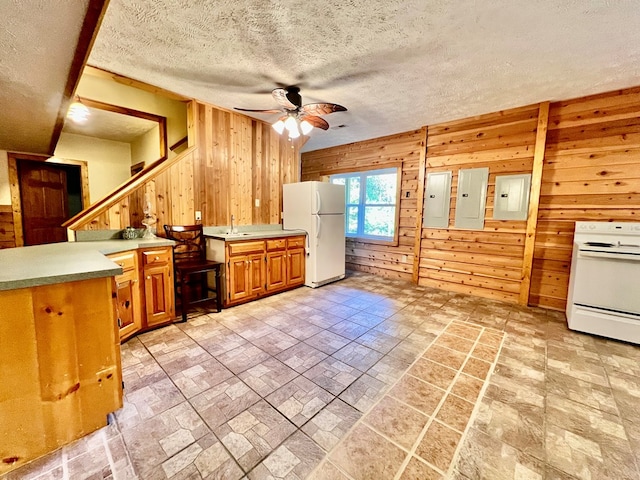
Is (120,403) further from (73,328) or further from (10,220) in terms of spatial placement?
(10,220)

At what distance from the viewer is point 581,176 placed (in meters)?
3.03

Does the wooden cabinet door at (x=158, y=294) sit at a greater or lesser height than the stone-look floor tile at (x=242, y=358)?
greater

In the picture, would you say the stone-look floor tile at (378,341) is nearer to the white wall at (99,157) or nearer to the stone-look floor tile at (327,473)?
the stone-look floor tile at (327,473)

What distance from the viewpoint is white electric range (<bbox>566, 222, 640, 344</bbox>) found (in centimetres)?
241

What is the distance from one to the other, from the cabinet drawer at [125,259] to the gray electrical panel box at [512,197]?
4330 mm

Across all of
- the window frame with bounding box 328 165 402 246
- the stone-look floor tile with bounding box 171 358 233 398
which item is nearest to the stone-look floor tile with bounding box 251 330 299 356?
the stone-look floor tile with bounding box 171 358 233 398

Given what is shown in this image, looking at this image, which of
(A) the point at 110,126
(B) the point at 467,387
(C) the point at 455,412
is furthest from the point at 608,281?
(A) the point at 110,126

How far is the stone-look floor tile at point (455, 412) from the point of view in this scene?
152cm

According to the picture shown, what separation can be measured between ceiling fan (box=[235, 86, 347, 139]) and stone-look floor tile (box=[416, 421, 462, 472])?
104 inches

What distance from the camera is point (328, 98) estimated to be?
10.4 feet

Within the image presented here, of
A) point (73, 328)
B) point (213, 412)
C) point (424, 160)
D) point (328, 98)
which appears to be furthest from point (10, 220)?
point (424, 160)

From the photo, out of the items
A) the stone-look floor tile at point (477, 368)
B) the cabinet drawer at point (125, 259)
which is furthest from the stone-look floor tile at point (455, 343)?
the cabinet drawer at point (125, 259)

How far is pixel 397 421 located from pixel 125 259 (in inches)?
98.4

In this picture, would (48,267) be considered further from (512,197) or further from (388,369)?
(512,197)
